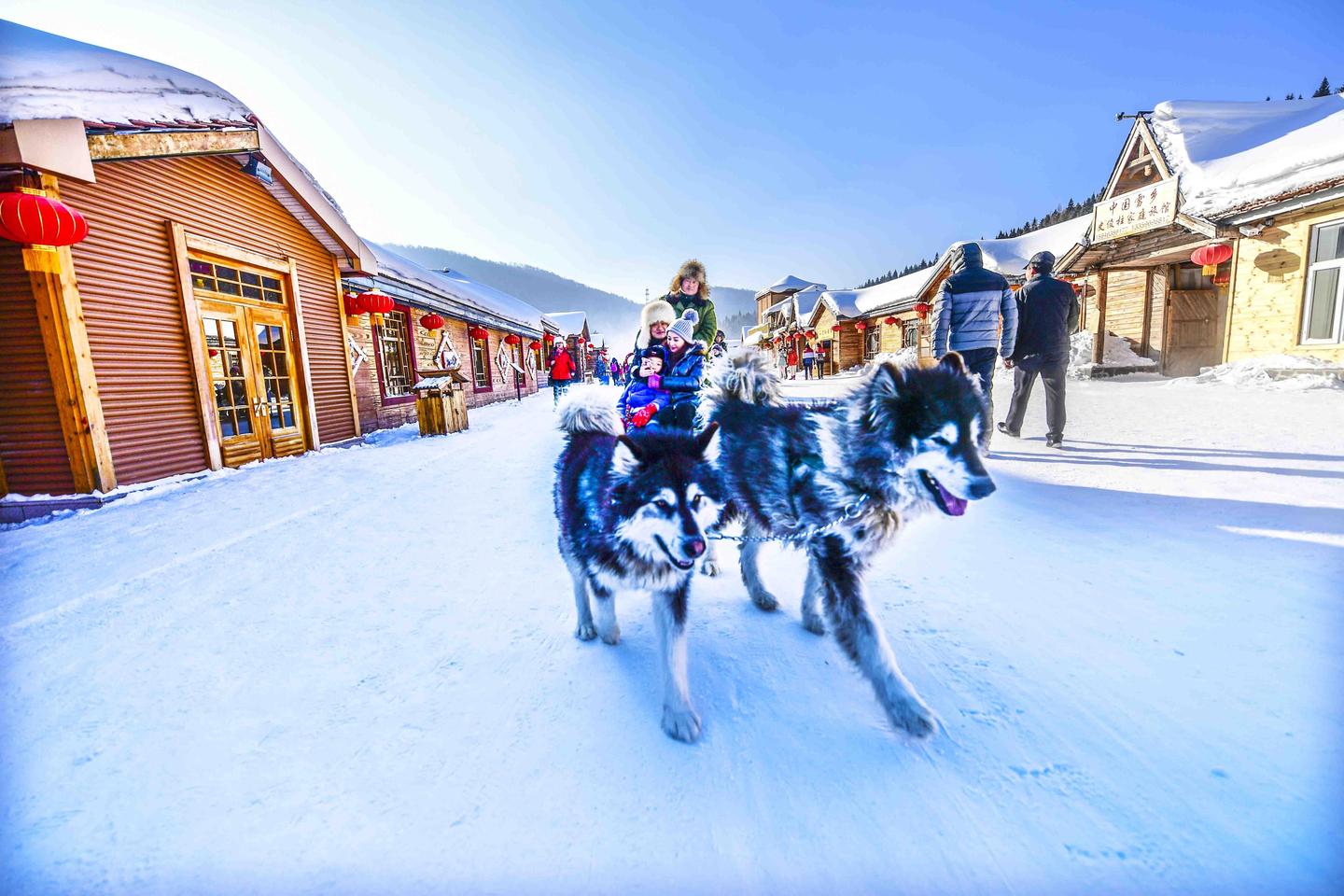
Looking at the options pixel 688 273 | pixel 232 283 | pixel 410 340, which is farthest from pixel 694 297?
pixel 410 340

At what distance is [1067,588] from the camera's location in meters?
2.52

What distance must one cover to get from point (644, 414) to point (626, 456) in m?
1.53

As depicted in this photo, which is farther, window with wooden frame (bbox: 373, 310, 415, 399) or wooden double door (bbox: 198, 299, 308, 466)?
window with wooden frame (bbox: 373, 310, 415, 399)

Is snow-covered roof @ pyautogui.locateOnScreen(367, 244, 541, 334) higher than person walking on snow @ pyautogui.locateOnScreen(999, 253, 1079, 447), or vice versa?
snow-covered roof @ pyautogui.locateOnScreen(367, 244, 541, 334)

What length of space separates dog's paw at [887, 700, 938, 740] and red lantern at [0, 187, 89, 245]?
7210 millimetres

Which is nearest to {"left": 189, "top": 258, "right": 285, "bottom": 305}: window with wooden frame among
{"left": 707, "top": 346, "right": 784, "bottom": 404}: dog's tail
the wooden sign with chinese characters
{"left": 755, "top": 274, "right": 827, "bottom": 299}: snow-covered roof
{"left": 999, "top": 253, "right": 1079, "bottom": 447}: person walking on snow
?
{"left": 707, "top": 346, "right": 784, "bottom": 404}: dog's tail

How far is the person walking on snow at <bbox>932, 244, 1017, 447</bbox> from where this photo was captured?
4.98 metres

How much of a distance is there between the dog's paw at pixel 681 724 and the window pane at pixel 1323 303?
1435cm

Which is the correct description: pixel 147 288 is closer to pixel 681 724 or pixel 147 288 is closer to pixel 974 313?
pixel 681 724

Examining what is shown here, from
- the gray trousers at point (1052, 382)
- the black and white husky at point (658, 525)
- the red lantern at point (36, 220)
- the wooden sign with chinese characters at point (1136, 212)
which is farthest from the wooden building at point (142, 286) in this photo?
the wooden sign with chinese characters at point (1136, 212)

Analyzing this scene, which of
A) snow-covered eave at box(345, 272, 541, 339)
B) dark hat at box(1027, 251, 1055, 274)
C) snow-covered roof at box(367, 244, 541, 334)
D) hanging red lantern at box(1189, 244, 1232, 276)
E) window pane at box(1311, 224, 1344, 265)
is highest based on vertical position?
snow-covered roof at box(367, 244, 541, 334)

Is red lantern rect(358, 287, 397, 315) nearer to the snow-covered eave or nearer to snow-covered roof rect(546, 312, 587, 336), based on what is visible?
the snow-covered eave

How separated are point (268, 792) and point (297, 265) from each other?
9.82 m

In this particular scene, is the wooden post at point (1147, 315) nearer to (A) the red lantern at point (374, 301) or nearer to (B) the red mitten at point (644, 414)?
(B) the red mitten at point (644, 414)
